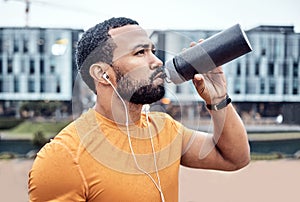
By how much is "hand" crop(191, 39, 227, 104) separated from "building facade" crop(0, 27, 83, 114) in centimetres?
998

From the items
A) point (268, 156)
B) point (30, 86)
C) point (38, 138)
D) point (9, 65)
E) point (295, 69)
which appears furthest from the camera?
point (9, 65)

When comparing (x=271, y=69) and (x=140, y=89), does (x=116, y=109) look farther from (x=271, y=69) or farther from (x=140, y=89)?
(x=271, y=69)

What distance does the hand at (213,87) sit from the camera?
763mm

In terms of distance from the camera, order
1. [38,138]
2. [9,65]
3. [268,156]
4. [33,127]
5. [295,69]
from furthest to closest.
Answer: [9,65] < [33,127] < [295,69] < [38,138] < [268,156]

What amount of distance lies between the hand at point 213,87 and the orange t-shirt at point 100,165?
0.37ft

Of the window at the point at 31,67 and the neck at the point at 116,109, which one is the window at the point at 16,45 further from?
the neck at the point at 116,109

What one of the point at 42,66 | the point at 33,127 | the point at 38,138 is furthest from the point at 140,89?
the point at 42,66

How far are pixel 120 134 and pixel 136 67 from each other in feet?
0.37

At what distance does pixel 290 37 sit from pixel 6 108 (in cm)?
679

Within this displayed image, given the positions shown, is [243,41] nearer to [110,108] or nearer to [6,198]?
[110,108]

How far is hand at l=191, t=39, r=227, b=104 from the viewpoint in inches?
30.0

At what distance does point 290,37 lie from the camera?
418 inches

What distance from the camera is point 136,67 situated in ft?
2.46

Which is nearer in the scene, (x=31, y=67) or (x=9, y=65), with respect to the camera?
(x=31, y=67)
